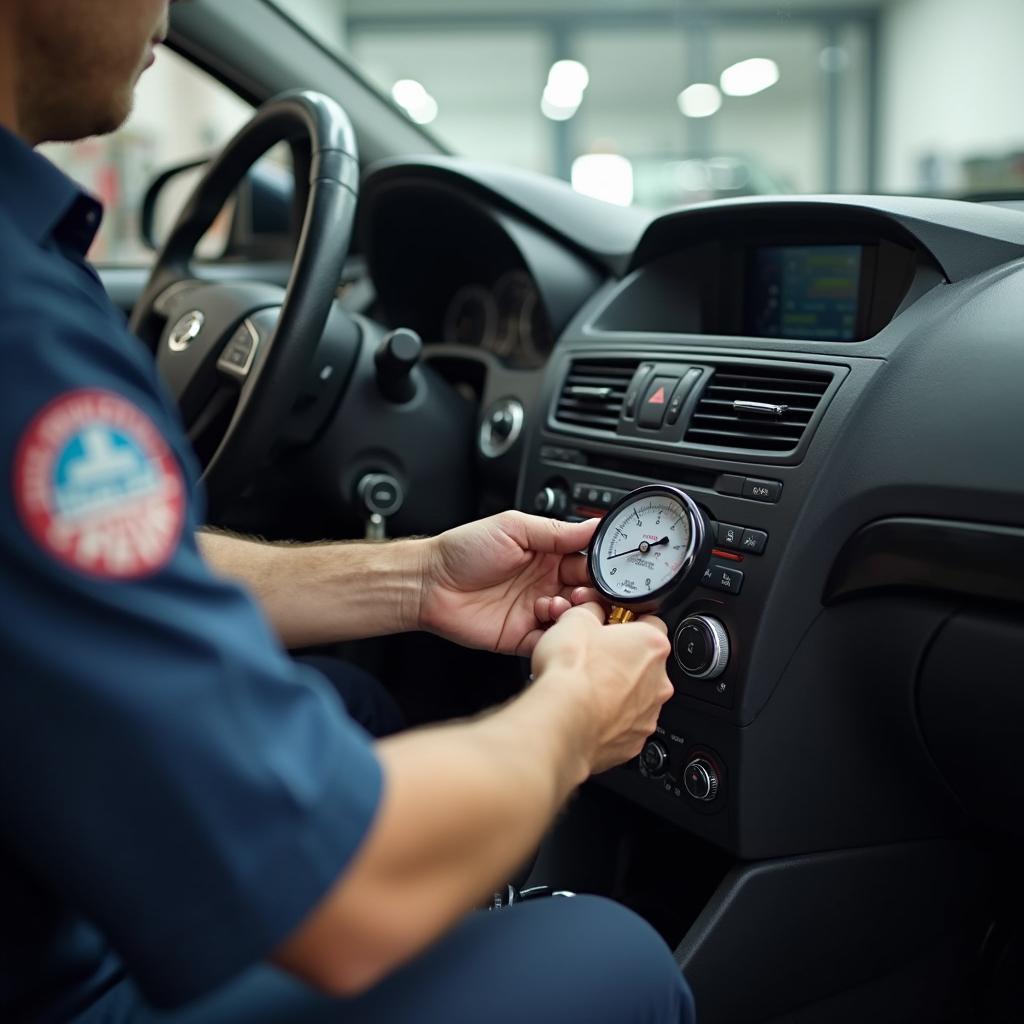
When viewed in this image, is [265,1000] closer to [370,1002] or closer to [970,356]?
[370,1002]

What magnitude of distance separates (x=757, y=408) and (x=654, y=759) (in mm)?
397

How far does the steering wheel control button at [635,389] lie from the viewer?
1.37 meters

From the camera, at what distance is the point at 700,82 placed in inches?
325

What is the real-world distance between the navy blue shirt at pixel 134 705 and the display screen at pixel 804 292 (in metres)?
1.01

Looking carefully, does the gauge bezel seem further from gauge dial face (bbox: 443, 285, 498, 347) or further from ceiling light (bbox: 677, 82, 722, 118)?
ceiling light (bbox: 677, 82, 722, 118)

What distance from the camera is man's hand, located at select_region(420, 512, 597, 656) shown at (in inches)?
43.7

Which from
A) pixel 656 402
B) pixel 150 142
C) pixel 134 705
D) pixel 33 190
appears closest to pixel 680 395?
pixel 656 402

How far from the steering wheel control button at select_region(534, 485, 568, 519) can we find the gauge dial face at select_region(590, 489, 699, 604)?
289 mm

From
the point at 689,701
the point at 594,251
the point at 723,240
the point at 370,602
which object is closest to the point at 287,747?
the point at 370,602

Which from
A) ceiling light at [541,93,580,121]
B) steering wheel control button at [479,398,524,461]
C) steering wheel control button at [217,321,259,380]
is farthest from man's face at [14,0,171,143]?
ceiling light at [541,93,580,121]

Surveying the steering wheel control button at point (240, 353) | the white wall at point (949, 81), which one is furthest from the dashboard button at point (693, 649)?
the white wall at point (949, 81)

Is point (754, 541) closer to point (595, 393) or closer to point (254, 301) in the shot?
point (595, 393)

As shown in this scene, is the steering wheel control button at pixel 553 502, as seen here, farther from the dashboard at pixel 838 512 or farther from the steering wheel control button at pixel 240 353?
the steering wheel control button at pixel 240 353

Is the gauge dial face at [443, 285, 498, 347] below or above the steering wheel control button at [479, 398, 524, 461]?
above
